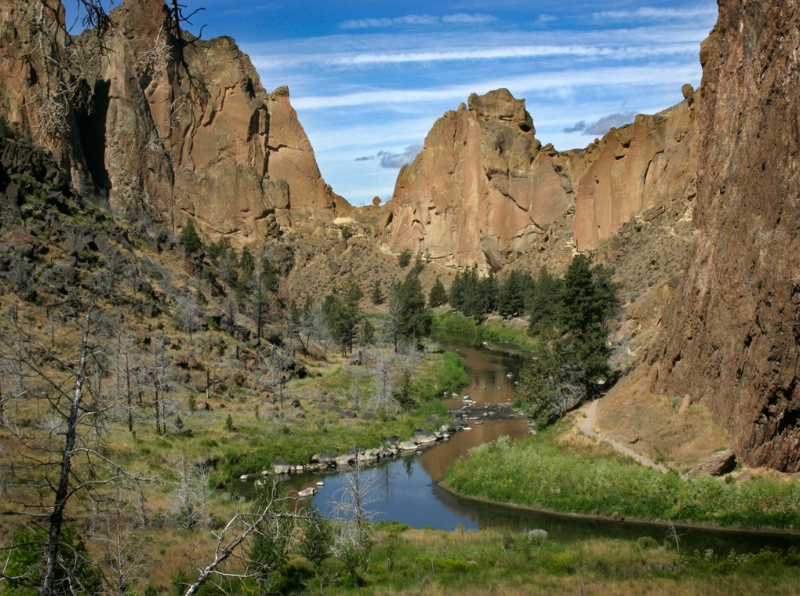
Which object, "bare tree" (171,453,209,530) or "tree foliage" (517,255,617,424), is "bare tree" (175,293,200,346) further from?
"bare tree" (171,453,209,530)

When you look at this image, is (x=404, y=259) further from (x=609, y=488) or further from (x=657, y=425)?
(x=609, y=488)

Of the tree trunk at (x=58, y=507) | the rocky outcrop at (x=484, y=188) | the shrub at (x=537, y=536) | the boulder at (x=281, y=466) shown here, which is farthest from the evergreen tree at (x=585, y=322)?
the rocky outcrop at (x=484, y=188)

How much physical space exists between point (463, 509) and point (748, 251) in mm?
14806

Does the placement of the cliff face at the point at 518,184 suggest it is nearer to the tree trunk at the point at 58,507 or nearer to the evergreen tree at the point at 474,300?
the evergreen tree at the point at 474,300

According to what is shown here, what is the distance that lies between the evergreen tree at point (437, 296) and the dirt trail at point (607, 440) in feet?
221

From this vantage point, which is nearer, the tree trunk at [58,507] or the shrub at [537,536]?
the tree trunk at [58,507]

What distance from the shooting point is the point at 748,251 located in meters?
29.3

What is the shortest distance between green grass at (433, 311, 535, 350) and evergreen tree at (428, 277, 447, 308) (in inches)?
154

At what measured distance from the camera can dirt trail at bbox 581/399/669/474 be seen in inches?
1168

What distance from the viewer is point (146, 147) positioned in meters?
110

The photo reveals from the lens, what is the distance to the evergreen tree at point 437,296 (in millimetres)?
106562

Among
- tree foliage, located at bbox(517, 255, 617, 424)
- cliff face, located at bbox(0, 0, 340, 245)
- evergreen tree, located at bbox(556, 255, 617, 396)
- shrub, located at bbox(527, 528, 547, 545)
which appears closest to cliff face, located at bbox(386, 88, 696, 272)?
cliff face, located at bbox(0, 0, 340, 245)

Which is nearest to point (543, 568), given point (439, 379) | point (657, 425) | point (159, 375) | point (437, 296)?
point (657, 425)

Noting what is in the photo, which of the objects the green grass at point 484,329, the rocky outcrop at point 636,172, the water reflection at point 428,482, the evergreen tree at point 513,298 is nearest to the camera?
the water reflection at point 428,482
